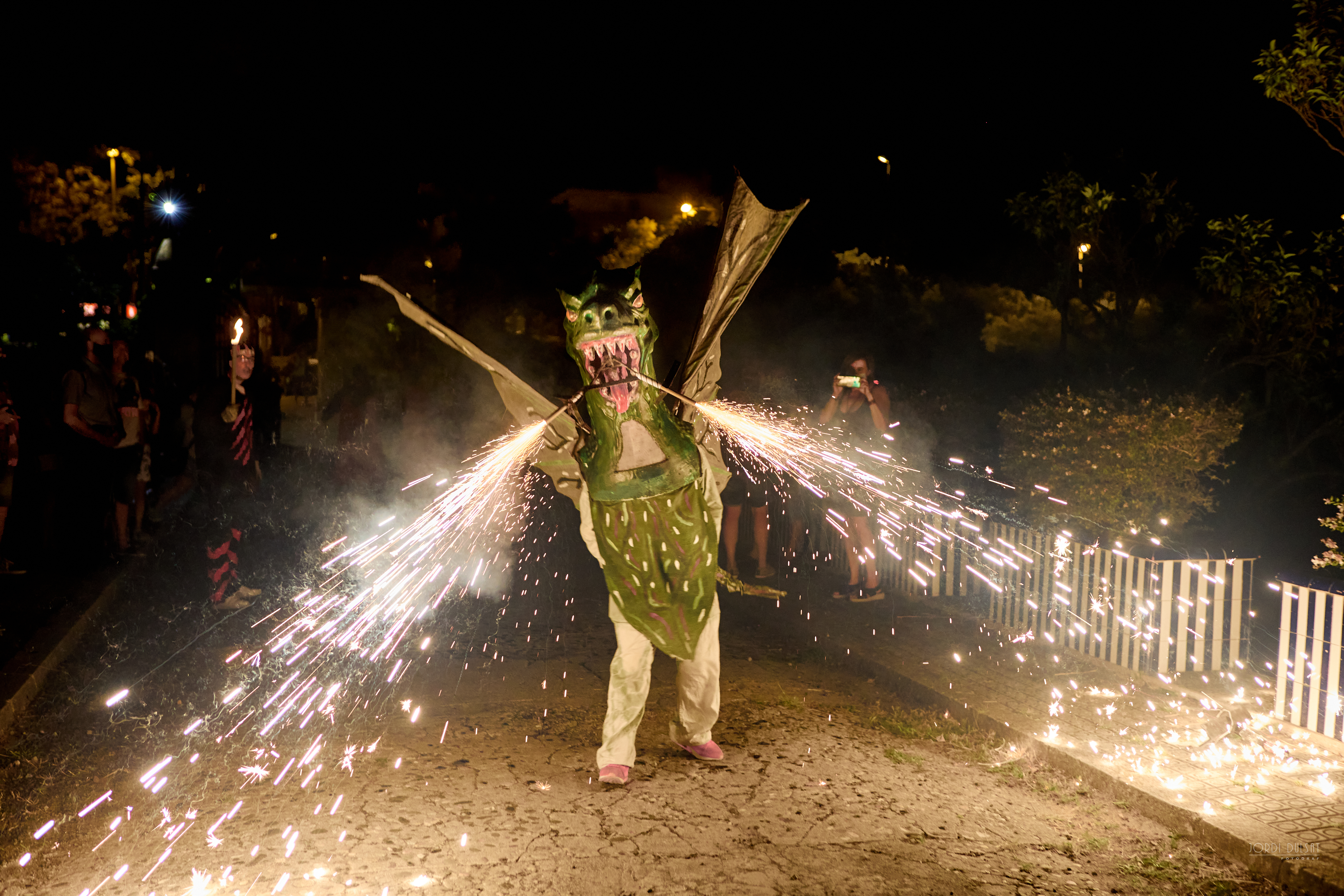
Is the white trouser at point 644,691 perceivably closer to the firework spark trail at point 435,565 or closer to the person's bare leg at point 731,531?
the firework spark trail at point 435,565

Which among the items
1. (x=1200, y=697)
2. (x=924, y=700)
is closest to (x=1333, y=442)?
(x=1200, y=697)

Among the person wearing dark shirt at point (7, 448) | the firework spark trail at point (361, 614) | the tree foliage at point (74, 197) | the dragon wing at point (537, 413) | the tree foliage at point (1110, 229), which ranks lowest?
the firework spark trail at point (361, 614)

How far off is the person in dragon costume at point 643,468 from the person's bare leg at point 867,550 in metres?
4.38

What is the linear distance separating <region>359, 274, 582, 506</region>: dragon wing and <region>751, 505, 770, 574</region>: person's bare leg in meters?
5.07

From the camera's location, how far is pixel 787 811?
183 inches

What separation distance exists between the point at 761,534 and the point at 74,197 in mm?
16343

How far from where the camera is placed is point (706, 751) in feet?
17.4

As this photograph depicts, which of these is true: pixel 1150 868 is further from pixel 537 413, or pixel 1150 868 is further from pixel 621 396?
pixel 537 413

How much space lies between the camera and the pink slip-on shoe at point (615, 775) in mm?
4918

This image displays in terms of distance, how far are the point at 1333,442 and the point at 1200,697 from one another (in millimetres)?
7468

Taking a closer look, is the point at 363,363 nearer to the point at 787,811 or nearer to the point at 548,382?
the point at 548,382

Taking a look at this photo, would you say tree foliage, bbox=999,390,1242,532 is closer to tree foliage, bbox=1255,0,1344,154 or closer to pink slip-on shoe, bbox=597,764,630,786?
tree foliage, bbox=1255,0,1344,154

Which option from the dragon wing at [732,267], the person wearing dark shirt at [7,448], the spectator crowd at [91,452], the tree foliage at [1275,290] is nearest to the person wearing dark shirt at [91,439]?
the spectator crowd at [91,452]

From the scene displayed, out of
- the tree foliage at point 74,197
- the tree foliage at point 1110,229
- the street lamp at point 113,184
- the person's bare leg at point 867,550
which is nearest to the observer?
the person's bare leg at point 867,550
